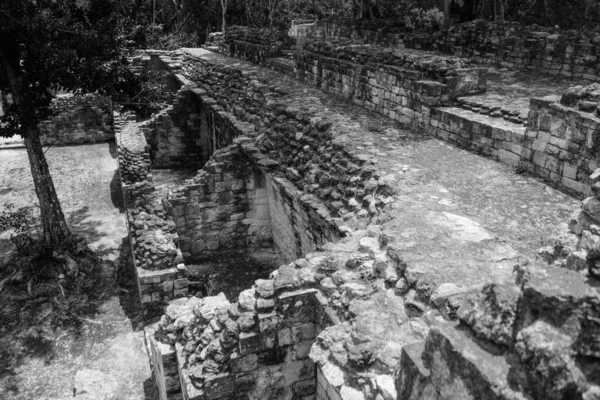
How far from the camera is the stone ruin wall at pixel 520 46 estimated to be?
33.9ft

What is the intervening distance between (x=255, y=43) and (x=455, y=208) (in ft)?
42.3

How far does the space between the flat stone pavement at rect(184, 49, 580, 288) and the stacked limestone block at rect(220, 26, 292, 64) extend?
25.9 ft

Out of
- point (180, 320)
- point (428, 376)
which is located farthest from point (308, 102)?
point (428, 376)

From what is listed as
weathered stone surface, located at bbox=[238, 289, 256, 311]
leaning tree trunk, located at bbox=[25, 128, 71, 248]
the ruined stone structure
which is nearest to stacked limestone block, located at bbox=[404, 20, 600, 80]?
the ruined stone structure

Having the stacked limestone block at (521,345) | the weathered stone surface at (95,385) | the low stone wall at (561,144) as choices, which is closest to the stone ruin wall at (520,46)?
the low stone wall at (561,144)

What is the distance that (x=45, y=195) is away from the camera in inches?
380

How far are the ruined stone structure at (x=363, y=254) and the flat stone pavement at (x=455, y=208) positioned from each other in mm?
31

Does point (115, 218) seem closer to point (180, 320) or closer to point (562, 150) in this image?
point (180, 320)

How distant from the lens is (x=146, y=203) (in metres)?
8.81

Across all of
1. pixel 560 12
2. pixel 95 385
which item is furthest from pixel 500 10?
pixel 95 385

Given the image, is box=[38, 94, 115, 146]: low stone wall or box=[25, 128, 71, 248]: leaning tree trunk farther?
box=[38, 94, 115, 146]: low stone wall

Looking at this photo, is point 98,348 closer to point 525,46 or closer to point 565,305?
point 565,305

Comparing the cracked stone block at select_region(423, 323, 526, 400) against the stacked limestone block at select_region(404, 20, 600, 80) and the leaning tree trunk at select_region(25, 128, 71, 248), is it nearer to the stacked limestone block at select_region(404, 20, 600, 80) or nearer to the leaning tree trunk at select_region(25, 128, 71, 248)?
Result: the leaning tree trunk at select_region(25, 128, 71, 248)

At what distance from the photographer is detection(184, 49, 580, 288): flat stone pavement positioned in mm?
4465
